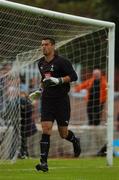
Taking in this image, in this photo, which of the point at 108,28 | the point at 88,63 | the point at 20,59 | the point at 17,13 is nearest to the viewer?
the point at 17,13

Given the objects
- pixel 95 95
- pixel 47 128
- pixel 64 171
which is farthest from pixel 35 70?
pixel 47 128

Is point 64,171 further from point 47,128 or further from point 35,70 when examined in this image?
point 35,70

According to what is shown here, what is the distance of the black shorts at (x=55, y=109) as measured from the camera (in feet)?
46.6

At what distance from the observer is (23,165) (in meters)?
16.0

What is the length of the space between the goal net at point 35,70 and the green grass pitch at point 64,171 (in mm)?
729

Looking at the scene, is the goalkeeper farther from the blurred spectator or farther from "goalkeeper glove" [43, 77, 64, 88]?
the blurred spectator

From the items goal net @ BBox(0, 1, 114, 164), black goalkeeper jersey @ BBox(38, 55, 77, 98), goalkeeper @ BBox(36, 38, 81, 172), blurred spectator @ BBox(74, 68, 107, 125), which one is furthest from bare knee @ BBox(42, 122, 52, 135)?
blurred spectator @ BBox(74, 68, 107, 125)

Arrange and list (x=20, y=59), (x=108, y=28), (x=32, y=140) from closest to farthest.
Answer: (x=108, y=28), (x=20, y=59), (x=32, y=140)

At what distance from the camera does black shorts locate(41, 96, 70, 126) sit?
1421 centimetres

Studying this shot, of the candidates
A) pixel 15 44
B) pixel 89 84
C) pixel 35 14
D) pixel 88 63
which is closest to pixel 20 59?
pixel 15 44

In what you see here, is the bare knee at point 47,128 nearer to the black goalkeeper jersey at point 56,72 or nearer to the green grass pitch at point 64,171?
the black goalkeeper jersey at point 56,72

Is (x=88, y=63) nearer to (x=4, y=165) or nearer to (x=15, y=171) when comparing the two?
(x=4, y=165)

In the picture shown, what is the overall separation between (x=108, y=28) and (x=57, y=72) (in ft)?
7.07

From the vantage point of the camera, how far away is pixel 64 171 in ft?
47.6
